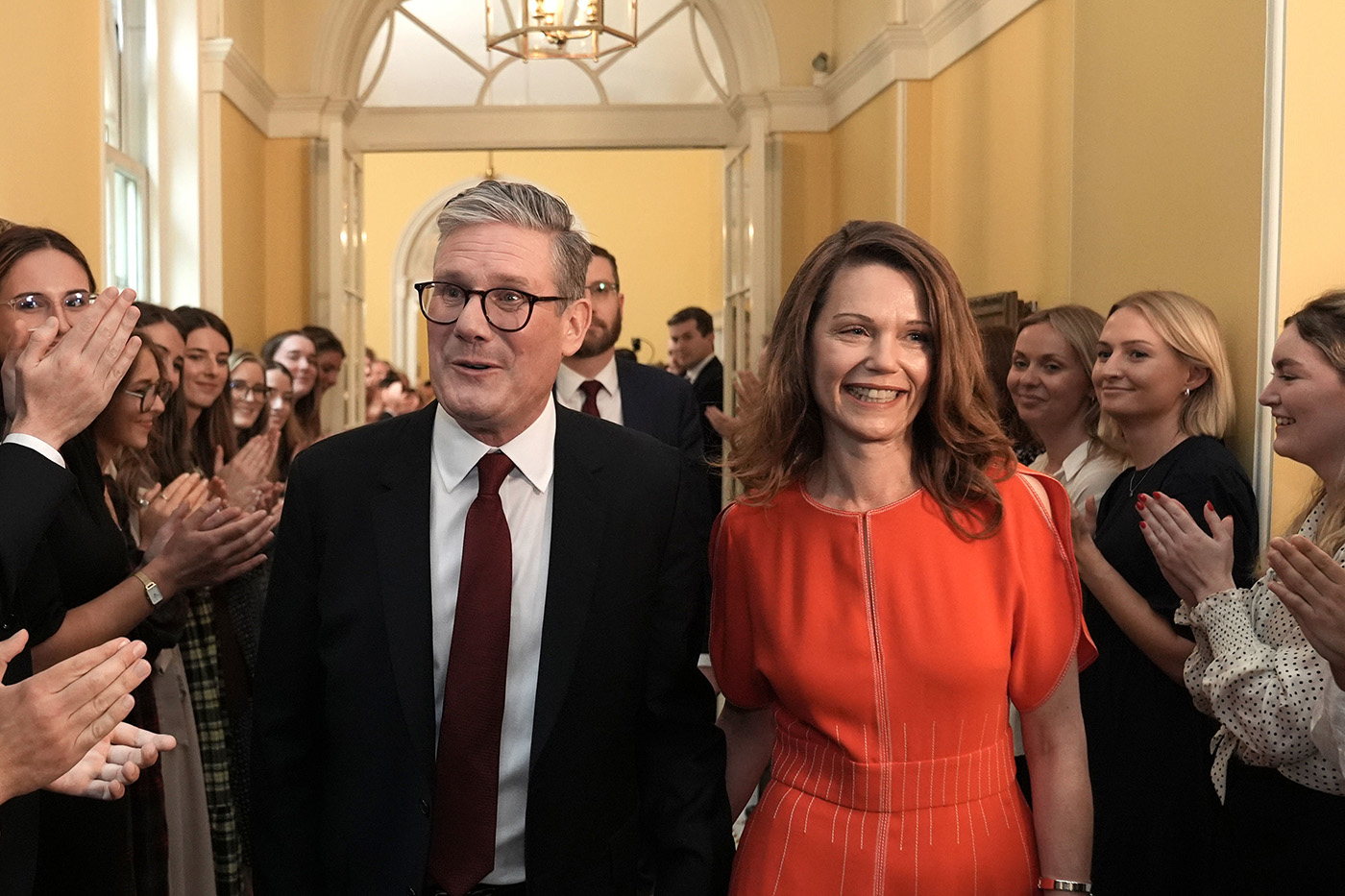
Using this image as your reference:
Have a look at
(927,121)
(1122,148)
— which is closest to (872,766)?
(1122,148)

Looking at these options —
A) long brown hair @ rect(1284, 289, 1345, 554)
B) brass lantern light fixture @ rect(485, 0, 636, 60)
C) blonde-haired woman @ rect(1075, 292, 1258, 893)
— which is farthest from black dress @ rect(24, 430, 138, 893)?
brass lantern light fixture @ rect(485, 0, 636, 60)

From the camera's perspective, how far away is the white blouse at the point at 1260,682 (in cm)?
244

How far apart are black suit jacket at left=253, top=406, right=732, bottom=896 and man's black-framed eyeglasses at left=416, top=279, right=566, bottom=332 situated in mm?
189

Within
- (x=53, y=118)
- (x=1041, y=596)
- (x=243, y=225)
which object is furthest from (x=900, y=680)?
(x=243, y=225)

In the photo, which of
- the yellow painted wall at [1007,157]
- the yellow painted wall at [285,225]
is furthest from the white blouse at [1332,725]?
the yellow painted wall at [285,225]

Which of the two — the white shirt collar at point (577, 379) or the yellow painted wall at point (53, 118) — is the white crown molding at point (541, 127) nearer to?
the yellow painted wall at point (53, 118)

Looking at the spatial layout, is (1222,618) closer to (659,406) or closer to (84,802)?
(84,802)

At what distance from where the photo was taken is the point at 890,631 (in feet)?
6.59

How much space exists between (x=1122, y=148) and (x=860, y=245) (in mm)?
2909

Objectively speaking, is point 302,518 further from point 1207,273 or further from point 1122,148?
point 1122,148

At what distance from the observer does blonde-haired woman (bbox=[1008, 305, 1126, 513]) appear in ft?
12.8

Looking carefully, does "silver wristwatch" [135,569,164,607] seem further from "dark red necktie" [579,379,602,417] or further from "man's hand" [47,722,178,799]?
"dark red necktie" [579,379,602,417]

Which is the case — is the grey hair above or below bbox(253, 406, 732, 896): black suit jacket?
above

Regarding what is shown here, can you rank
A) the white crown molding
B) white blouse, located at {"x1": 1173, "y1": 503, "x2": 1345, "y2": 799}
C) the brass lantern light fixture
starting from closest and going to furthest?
white blouse, located at {"x1": 1173, "y1": 503, "x2": 1345, "y2": 799}
the brass lantern light fixture
the white crown molding
